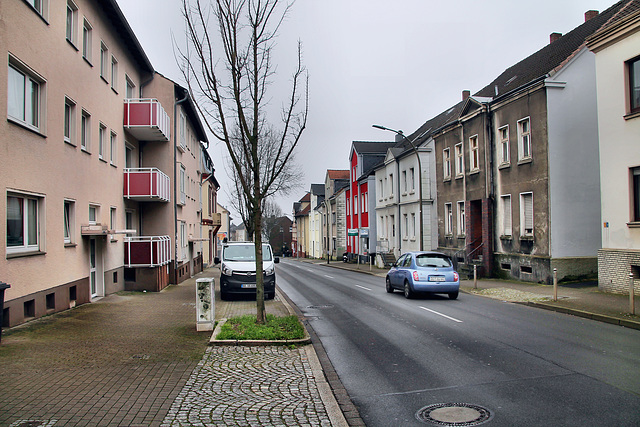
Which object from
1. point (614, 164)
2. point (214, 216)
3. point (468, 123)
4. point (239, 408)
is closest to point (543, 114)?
point (614, 164)

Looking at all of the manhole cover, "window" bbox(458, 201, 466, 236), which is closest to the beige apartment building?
the manhole cover

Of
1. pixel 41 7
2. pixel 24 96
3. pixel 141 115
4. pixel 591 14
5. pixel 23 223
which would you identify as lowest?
pixel 23 223

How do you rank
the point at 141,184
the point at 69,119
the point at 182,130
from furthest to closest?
the point at 182,130, the point at 141,184, the point at 69,119

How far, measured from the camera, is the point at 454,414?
5461 mm

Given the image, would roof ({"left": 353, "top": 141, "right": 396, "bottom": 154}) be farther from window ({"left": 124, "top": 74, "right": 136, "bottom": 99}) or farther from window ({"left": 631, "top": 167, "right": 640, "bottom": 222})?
window ({"left": 631, "top": 167, "right": 640, "bottom": 222})

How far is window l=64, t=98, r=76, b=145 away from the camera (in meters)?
14.2

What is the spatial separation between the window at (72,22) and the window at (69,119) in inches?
65.2

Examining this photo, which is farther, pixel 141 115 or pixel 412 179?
pixel 412 179

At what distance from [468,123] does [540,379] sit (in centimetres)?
2170

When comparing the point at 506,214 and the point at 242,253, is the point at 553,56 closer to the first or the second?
the point at 506,214

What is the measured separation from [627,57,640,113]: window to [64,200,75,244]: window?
1650 centimetres

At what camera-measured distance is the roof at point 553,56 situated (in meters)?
21.1

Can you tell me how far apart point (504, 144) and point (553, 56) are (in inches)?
168

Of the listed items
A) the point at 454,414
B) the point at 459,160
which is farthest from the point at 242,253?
the point at 459,160
